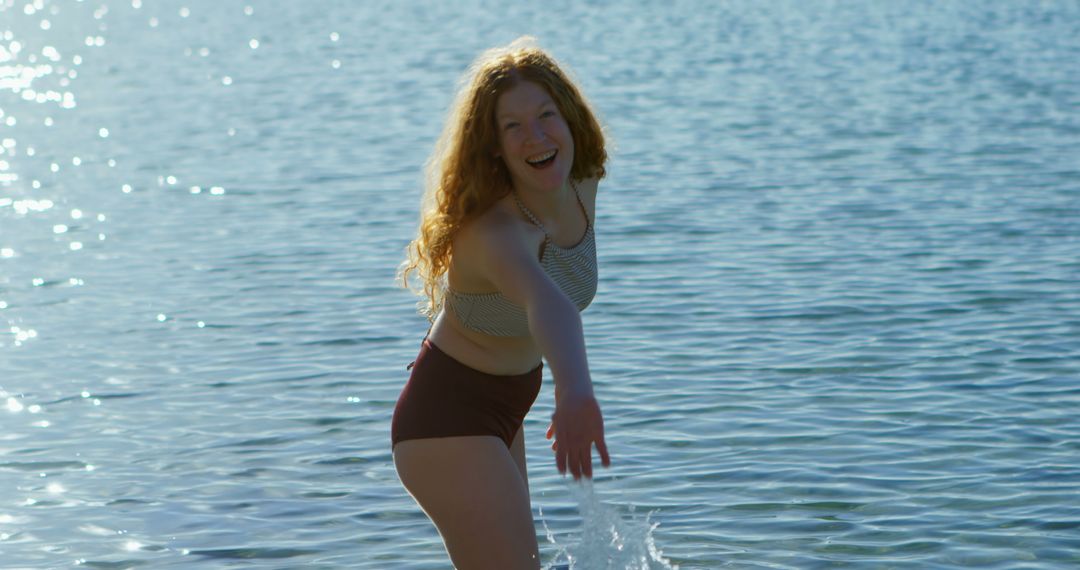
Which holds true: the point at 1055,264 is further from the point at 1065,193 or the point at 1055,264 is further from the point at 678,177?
the point at 678,177

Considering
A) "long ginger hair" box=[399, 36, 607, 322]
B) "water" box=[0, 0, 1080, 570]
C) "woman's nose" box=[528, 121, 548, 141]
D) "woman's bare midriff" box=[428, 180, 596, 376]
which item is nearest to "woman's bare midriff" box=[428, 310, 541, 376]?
"woman's bare midriff" box=[428, 180, 596, 376]

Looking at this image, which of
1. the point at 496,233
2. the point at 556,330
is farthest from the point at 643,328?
the point at 556,330

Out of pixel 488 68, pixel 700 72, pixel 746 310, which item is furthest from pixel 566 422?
pixel 700 72

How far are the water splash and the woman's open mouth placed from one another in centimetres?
146

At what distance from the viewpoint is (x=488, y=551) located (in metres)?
4.43

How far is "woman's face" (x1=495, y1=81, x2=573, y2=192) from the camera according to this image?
173 inches

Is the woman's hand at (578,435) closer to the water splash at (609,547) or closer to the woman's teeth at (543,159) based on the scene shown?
the woman's teeth at (543,159)

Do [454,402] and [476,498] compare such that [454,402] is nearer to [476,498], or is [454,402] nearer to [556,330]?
[476,498]

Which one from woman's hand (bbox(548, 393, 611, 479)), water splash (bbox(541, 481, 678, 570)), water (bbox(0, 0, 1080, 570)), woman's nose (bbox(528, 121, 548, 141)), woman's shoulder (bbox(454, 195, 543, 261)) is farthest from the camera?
water (bbox(0, 0, 1080, 570))

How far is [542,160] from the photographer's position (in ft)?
14.6

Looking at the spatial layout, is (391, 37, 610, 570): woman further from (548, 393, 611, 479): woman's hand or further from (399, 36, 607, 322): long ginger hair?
(548, 393, 611, 479): woman's hand

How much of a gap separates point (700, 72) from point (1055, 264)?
14028 millimetres

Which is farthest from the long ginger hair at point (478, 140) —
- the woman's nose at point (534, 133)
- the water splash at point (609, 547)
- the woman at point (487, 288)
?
the water splash at point (609, 547)

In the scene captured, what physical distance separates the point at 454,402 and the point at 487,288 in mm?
322
